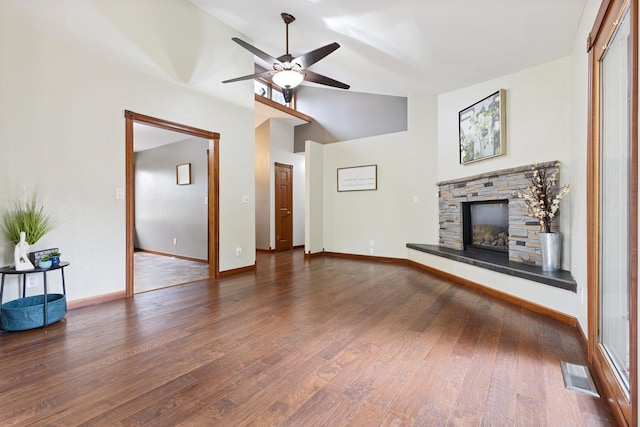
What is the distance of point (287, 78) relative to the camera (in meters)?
3.11

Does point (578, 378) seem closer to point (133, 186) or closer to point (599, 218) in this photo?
point (599, 218)

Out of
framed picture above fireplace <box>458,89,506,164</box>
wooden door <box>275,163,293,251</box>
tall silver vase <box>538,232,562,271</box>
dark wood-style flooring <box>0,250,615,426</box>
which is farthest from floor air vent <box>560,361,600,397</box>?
wooden door <box>275,163,293,251</box>

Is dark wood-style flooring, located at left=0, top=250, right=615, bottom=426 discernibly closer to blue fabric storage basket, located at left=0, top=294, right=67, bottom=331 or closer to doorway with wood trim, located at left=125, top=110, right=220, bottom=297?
blue fabric storage basket, located at left=0, top=294, right=67, bottom=331

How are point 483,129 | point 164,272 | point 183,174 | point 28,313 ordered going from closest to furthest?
point 28,313
point 483,129
point 164,272
point 183,174

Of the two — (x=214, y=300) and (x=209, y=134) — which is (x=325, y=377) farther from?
(x=209, y=134)

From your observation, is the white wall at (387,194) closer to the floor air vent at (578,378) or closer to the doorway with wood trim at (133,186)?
the doorway with wood trim at (133,186)

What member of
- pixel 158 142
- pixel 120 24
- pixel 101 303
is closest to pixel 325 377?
pixel 101 303

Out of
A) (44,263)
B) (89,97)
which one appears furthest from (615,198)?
(89,97)

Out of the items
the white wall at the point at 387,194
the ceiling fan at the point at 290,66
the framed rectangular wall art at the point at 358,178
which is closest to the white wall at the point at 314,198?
the white wall at the point at 387,194

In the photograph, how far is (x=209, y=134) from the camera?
13.1 feet

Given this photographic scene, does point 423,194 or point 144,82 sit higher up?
point 144,82

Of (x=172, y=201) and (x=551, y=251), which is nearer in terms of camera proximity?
(x=551, y=251)

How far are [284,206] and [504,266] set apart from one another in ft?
15.6

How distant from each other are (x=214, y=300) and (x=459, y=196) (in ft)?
11.1
